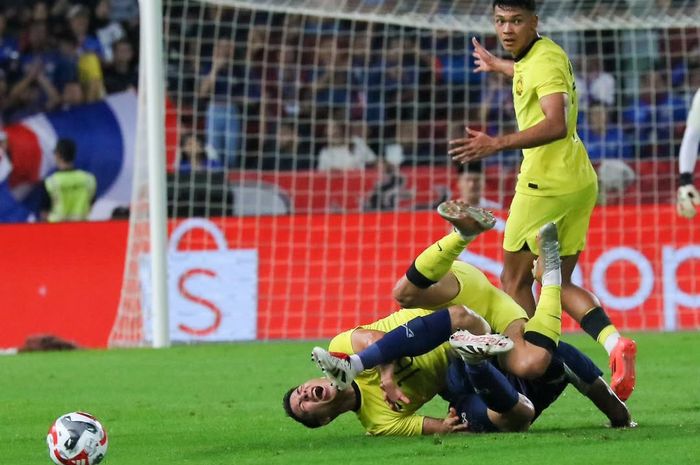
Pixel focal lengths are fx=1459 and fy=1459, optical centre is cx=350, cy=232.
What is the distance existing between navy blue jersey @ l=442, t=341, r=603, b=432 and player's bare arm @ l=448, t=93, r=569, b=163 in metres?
0.97

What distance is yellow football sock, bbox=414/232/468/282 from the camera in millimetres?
6812

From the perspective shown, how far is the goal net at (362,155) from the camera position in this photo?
1329 centimetres

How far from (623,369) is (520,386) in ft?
1.63

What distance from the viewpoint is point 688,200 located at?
7.71 meters

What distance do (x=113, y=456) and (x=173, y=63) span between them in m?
10.8

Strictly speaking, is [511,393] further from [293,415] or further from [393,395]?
[293,415]

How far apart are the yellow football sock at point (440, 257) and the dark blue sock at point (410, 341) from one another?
1.09 ft

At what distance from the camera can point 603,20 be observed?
14.0 metres

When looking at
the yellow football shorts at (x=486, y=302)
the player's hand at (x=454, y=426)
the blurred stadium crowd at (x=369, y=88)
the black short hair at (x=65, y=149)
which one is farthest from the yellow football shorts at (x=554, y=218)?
the black short hair at (x=65, y=149)

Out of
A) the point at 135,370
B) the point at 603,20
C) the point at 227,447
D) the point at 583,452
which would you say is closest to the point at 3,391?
Result: the point at 135,370

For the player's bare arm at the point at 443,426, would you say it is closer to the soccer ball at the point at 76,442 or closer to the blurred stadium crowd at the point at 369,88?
the soccer ball at the point at 76,442

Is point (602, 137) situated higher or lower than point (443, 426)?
higher

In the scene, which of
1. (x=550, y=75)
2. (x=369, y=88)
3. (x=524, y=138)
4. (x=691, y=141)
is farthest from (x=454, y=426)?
(x=369, y=88)

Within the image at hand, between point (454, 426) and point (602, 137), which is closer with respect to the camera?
point (454, 426)
